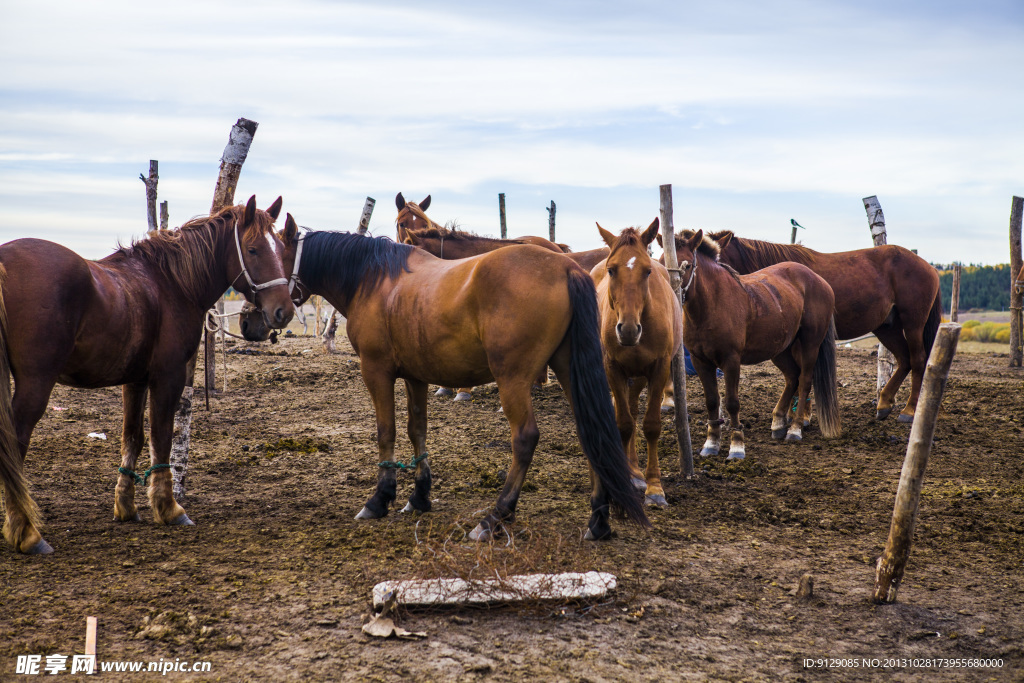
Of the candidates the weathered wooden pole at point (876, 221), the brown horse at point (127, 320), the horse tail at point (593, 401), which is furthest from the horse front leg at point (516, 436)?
the weathered wooden pole at point (876, 221)

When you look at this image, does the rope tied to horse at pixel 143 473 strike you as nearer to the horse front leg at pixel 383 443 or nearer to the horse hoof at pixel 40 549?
the horse hoof at pixel 40 549

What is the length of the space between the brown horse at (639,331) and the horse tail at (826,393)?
9.74 ft

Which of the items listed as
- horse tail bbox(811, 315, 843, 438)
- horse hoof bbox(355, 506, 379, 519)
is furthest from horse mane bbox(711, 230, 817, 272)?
horse hoof bbox(355, 506, 379, 519)

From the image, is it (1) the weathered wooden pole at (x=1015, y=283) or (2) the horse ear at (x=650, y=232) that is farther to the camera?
(1) the weathered wooden pole at (x=1015, y=283)

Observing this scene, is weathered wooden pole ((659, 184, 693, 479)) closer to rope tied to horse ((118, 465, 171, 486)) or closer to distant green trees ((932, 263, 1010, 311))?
rope tied to horse ((118, 465, 171, 486))

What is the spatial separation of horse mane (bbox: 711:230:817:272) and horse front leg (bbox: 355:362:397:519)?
6255 millimetres

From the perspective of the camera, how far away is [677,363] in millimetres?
6062

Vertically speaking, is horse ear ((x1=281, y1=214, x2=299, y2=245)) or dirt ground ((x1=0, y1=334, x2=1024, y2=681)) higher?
horse ear ((x1=281, y1=214, x2=299, y2=245))

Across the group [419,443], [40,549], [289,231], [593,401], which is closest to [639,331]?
[593,401]

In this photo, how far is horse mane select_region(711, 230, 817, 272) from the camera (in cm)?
989

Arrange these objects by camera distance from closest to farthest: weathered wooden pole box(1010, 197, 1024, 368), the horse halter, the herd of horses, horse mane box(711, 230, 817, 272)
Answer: the herd of horses, the horse halter, horse mane box(711, 230, 817, 272), weathered wooden pole box(1010, 197, 1024, 368)

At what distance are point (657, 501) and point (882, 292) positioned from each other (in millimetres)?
5787

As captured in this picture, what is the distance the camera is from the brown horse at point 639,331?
509 cm

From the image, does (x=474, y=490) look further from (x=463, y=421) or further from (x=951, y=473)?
(x=951, y=473)
